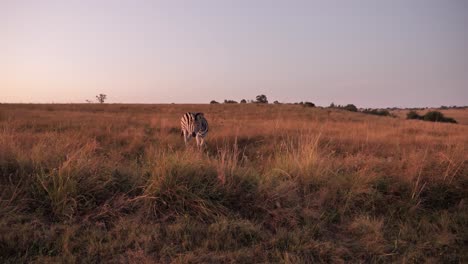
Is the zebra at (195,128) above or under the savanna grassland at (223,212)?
above

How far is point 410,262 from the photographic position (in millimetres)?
3426

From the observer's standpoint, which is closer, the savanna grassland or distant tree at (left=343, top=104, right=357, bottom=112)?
the savanna grassland

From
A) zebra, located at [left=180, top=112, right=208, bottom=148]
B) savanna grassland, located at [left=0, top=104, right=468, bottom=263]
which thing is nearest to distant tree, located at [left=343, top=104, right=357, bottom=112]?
zebra, located at [left=180, top=112, right=208, bottom=148]

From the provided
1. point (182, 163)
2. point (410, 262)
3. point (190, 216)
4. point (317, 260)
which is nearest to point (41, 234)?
point (190, 216)

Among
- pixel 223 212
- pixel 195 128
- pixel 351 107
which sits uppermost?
pixel 351 107

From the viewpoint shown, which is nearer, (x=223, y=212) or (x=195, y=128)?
(x=223, y=212)

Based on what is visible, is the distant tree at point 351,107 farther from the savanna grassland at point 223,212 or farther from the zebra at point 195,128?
the savanna grassland at point 223,212

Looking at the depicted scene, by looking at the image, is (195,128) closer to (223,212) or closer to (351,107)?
(223,212)

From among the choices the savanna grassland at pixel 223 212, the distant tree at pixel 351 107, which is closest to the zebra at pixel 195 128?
the savanna grassland at pixel 223 212

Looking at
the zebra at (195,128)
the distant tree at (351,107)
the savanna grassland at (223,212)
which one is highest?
the distant tree at (351,107)

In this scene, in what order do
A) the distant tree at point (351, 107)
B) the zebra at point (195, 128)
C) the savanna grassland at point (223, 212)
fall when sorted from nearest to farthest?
1. the savanna grassland at point (223, 212)
2. the zebra at point (195, 128)
3. the distant tree at point (351, 107)

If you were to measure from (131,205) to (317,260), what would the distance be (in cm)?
248

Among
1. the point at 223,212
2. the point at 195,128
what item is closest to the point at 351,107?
the point at 195,128

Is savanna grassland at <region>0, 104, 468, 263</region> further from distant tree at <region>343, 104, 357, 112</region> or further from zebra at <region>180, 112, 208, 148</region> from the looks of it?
distant tree at <region>343, 104, 357, 112</region>
